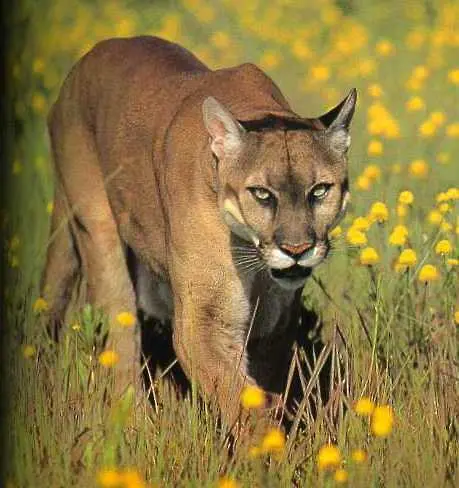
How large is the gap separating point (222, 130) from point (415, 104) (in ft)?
7.09

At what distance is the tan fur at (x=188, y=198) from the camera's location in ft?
16.6

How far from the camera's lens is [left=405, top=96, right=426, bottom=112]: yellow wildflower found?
7.10 m

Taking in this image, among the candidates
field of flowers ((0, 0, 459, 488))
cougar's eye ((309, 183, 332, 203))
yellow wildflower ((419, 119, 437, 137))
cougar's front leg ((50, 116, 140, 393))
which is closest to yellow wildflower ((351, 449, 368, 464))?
field of flowers ((0, 0, 459, 488))

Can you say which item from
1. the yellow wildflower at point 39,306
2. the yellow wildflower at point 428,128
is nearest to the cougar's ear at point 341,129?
the yellow wildflower at point 39,306

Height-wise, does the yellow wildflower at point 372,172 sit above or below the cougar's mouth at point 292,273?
above

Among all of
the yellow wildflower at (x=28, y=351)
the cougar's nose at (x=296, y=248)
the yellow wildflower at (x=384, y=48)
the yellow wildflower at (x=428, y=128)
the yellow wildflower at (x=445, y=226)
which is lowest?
the yellow wildflower at (x=28, y=351)

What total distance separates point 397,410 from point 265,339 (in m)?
0.92

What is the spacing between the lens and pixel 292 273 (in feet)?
16.2

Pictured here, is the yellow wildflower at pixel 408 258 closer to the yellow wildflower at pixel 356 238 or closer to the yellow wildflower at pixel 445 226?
the yellow wildflower at pixel 356 238

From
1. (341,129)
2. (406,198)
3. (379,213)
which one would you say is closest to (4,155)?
(341,129)

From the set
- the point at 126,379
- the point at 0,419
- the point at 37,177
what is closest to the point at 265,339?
the point at 126,379

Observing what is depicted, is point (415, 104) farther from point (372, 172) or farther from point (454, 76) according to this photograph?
point (372, 172)

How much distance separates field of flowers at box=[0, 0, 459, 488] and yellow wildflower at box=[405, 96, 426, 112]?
11mm

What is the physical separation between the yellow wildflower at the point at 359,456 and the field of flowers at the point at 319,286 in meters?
0.02
